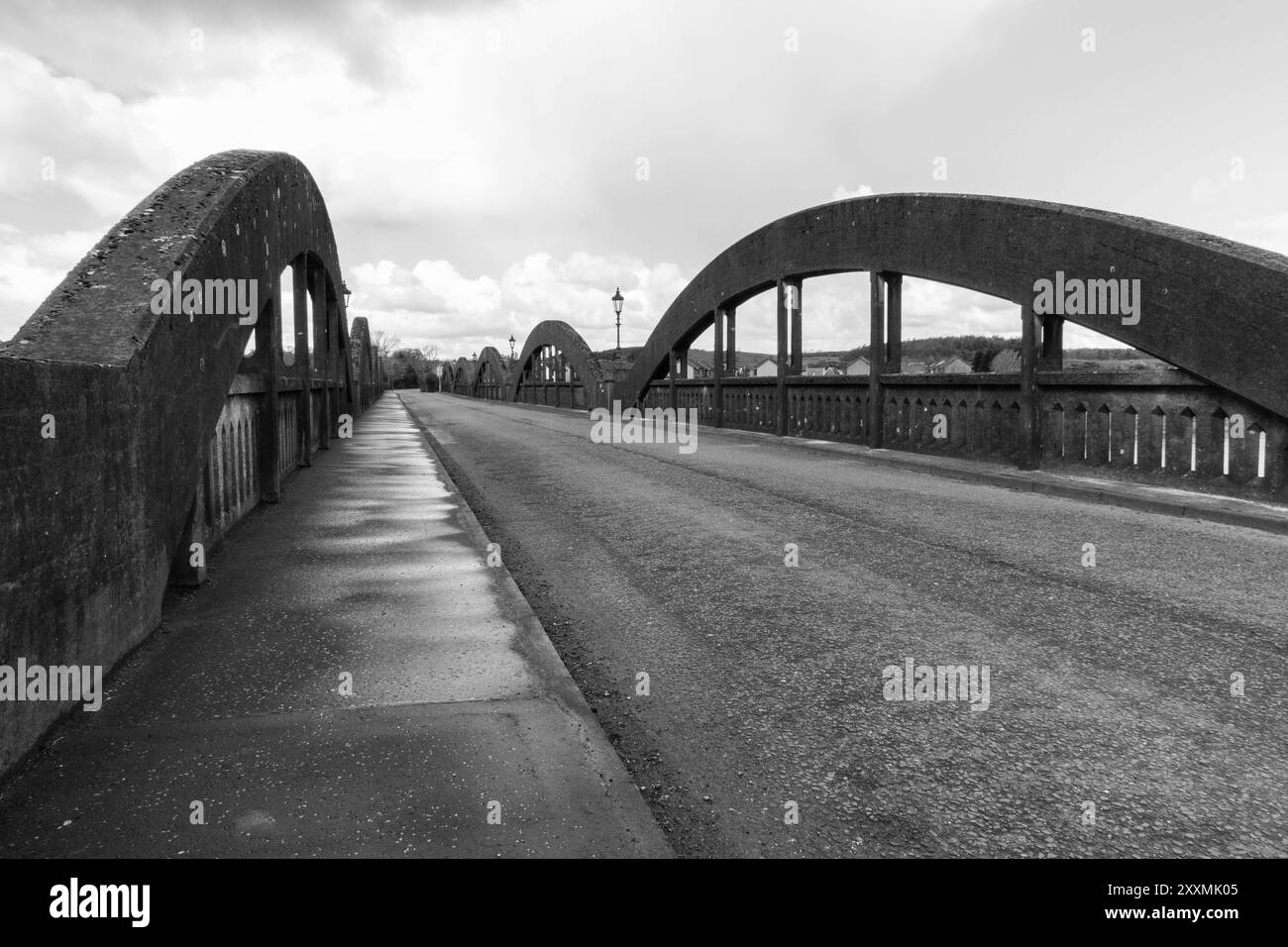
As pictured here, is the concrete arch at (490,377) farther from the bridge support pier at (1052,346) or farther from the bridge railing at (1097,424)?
the bridge support pier at (1052,346)

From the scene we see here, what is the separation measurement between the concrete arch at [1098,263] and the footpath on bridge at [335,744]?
24.8ft

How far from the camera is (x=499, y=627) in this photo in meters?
4.18

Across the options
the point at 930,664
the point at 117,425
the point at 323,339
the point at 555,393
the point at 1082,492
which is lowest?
the point at 930,664

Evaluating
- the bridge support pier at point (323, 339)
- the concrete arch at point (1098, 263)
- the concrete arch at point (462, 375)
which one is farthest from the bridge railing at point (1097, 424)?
the concrete arch at point (462, 375)

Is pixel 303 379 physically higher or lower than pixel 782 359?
lower

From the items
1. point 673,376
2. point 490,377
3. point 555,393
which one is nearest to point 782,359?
point 673,376

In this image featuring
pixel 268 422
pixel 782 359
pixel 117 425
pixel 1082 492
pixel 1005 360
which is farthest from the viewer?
pixel 782 359

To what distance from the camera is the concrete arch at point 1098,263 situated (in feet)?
26.3

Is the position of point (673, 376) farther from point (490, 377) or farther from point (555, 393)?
point (490, 377)

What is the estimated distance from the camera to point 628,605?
194 inches

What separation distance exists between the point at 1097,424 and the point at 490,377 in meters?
69.6

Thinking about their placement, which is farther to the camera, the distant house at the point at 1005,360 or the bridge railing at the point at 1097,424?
the distant house at the point at 1005,360

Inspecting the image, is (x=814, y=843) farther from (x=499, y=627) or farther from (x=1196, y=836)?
(x=499, y=627)

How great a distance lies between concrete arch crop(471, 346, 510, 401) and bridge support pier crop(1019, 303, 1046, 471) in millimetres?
55649
